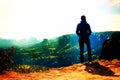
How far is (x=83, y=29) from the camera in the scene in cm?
1303

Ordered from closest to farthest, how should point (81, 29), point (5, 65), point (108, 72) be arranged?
point (108, 72) < point (5, 65) < point (81, 29)

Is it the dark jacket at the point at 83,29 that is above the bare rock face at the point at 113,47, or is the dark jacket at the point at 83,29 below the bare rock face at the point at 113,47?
above

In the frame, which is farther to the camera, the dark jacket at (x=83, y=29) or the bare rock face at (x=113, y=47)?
the bare rock face at (x=113, y=47)

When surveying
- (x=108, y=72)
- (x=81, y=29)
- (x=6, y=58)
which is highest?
(x=81, y=29)

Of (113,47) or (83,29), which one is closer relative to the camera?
(83,29)

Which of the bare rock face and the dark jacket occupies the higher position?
the dark jacket

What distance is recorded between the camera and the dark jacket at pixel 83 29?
1296 centimetres

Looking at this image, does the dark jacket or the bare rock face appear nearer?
the dark jacket

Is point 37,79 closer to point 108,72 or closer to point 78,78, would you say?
point 78,78

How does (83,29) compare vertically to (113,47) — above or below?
above

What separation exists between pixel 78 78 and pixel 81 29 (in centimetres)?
514

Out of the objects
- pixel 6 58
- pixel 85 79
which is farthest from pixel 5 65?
pixel 85 79

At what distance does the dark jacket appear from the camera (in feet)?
42.5

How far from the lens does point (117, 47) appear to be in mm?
17109
